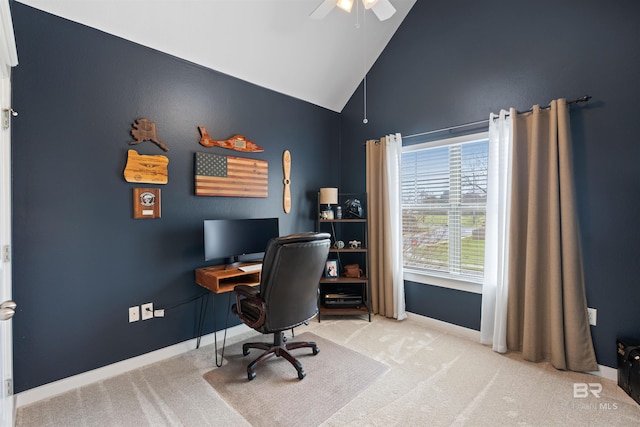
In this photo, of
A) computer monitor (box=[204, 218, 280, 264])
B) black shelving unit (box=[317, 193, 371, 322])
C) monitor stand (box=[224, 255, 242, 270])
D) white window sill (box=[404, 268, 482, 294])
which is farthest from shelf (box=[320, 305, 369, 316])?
monitor stand (box=[224, 255, 242, 270])

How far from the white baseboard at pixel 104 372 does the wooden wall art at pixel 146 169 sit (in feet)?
4.69

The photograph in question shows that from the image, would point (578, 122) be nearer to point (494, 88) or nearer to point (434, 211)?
point (494, 88)

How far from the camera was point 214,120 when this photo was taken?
9.31ft

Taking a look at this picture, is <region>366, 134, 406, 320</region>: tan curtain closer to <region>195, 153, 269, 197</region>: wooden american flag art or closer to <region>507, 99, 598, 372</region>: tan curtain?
<region>507, 99, 598, 372</region>: tan curtain

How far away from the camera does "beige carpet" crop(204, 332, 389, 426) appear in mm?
1816

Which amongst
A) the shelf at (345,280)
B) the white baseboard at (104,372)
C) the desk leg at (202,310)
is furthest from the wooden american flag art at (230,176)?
the white baseboard at (104,372)

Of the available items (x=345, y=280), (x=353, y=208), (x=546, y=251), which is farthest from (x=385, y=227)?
(x=546, y=251)

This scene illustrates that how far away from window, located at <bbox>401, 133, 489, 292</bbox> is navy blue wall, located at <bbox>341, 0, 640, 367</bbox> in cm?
20

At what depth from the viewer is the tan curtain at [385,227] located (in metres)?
3.29

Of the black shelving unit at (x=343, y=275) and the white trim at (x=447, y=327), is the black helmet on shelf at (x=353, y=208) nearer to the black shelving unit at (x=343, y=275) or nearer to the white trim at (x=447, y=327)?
the black shelving unit at (x=343, y=275)

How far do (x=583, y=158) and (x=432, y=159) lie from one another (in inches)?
49.3

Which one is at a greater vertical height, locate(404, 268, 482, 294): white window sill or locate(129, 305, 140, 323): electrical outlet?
locate(404, 268, 482, 294): white window sill

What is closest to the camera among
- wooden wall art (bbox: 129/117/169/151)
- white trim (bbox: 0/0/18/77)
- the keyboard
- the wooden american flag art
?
white trim (bbox: 0/0/18/77)

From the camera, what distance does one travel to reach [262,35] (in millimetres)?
2777
